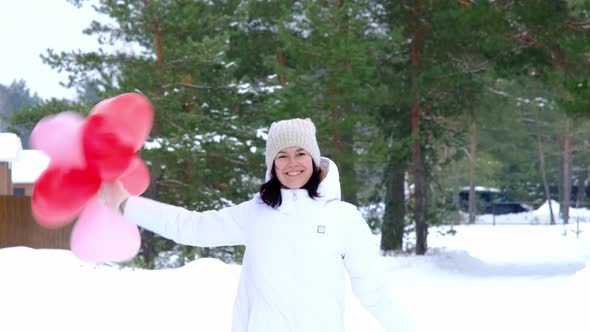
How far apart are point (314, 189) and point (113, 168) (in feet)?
2.49

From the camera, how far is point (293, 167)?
11.5ft

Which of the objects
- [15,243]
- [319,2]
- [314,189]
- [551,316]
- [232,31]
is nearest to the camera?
[314,189]

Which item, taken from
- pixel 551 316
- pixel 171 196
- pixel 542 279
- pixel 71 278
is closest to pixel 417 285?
pixel 542 279

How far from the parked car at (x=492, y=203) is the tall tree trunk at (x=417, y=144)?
27359 millimetres

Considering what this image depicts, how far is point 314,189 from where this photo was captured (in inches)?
138

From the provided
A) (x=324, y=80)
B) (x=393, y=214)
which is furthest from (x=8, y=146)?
(x=393, y=214)

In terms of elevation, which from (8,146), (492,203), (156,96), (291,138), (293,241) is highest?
(156,96)

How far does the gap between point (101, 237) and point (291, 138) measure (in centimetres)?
80

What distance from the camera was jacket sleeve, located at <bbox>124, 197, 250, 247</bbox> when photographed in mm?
3289

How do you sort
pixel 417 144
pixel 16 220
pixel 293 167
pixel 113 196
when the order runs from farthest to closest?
1. pixel 16 220
2. pixel 417 144
3. pixel 293 167
4. pixel 113 196

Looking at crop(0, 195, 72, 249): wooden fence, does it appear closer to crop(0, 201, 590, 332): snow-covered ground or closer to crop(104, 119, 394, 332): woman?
crop(0, 201, 590, 332): snow-covered ground

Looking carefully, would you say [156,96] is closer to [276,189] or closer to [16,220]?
[16,220]

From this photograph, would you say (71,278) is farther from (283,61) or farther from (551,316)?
(283,61)

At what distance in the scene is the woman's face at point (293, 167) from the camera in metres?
3.49
